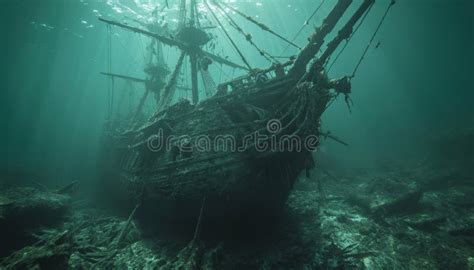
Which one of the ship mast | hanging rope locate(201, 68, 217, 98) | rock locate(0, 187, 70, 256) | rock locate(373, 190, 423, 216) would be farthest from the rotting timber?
rock locate(373, 190, 423, 216)

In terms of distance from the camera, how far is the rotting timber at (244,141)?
7.23 meters

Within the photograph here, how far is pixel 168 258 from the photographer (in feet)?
24.9

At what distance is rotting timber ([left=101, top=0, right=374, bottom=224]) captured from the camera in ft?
23.7

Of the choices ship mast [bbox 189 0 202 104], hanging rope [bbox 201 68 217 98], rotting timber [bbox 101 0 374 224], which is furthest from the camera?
ship mast [bbox 189 0 202 104]

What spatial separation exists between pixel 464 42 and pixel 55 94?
95.8 m

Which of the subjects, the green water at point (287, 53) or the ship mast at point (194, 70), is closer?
the ship mast at point (194, 70)

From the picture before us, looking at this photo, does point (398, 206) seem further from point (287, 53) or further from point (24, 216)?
point (287, 53)

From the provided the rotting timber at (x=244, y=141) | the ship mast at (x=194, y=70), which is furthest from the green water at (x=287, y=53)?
the rotting timber at (x=244, y=141)

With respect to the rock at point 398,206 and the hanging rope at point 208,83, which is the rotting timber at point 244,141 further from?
the rock at point 398,206

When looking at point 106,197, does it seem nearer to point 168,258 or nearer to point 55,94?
point 168,258

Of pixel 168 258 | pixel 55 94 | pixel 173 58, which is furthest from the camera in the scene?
pixel 55 94

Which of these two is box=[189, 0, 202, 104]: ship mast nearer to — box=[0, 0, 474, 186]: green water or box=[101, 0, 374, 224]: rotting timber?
box=[101, 0, 374, 224]: rotting timber

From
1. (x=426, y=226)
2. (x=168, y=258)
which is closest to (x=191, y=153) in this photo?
(x=168, y=258)

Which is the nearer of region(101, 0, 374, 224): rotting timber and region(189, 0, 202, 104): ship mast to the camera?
region(101, 0, 374, 224): rotting timber
